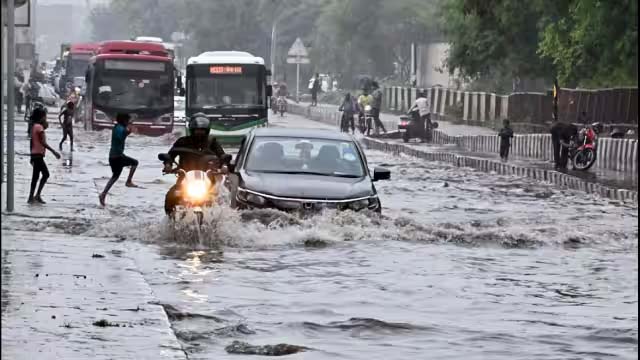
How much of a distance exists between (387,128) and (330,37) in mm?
33258

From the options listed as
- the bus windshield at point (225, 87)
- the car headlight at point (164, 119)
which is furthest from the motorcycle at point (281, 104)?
the bus windshield at point (225, 87)

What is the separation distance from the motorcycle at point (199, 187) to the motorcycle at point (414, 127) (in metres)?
31.6

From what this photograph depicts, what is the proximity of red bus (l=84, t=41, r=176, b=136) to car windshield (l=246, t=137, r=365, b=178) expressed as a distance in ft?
96.6

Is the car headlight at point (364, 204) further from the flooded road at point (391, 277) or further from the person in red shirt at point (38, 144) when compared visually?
the person in red shirt at point (38, 144)

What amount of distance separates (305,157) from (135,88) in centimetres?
3021

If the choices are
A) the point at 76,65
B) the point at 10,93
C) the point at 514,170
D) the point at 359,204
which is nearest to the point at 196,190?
the point at 359,204

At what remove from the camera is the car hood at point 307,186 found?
1653 centimetres

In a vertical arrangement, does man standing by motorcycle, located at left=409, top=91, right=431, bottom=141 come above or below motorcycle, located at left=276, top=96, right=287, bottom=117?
above

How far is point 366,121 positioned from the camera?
5259cm

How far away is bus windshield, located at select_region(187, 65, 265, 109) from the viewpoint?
43844 mm

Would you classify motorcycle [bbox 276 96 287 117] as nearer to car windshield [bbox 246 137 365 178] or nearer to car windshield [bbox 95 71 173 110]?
car windshield [bbox 95 71 173 110]

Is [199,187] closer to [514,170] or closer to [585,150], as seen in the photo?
[585,150]

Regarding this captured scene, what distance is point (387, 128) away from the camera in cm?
5653

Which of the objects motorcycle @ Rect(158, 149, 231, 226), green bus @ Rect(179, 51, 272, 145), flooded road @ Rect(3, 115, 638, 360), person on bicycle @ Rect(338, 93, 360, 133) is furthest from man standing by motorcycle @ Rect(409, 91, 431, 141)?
motorcycle @ Rect(158, 149, 231, 226)
